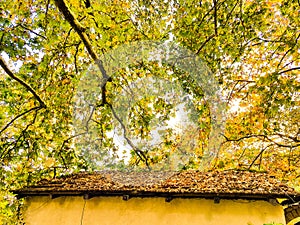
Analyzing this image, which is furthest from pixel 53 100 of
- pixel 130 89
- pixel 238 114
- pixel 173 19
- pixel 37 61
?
pixel 238 114

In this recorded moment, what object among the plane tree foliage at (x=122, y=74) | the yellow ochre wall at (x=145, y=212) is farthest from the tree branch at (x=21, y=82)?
the yellow ochre wall at (x=145, y=212)

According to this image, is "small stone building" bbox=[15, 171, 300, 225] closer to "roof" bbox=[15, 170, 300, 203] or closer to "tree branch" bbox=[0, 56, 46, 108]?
"roof" bbox=[15, 170, 300, 203]

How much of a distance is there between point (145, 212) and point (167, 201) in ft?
2.30

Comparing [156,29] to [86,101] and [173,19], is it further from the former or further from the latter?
[86,101]

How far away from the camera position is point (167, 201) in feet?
23.6

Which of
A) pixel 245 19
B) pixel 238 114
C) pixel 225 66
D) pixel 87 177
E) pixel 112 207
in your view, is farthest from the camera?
pixel 238 114

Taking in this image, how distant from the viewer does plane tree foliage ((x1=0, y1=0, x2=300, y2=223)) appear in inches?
142

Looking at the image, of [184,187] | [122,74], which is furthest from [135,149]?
[184,187]

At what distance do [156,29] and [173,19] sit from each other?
0.49 metres

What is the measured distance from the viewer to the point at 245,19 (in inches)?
253

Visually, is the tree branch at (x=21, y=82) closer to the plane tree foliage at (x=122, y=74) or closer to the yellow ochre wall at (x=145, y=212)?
the plane tree foliage at (x=122, y=74)

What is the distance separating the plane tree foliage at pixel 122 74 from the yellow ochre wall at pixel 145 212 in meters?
1.28

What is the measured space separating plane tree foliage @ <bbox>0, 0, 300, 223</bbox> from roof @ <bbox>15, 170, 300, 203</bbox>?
3.33ft

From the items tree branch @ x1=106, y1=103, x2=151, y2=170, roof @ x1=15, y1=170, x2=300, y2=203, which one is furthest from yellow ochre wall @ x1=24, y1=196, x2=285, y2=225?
tree branch @ x1=106, y1=103, x2=151, y2=170
